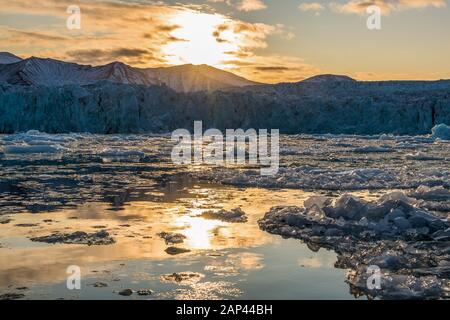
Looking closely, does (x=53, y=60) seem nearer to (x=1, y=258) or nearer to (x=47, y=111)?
(x=47, y=111)

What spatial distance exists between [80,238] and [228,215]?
2471mm

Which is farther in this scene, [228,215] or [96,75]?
[96,75]

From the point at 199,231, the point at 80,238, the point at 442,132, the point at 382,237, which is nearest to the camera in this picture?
the point at 80,238

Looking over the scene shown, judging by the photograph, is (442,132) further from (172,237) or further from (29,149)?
(172,237)

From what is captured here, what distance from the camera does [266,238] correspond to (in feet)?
22.7

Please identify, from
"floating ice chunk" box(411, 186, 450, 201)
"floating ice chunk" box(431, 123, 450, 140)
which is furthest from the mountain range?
"floating ice chunk" box(411, 186, 450, 201)

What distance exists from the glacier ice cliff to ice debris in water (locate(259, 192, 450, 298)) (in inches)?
1474

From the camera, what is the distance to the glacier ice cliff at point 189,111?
141ft

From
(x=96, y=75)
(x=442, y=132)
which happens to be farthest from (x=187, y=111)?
(x=96, y=75)

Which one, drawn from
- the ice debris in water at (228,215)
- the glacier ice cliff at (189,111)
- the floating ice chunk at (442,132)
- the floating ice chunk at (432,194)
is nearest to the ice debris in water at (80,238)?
the ice debris in water at (228,215)

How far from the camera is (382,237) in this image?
22.8ft

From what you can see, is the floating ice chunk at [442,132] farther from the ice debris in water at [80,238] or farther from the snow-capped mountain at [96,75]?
the snow-capped mountain at [96,75]

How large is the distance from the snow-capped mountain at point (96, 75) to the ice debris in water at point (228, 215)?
447 ft
